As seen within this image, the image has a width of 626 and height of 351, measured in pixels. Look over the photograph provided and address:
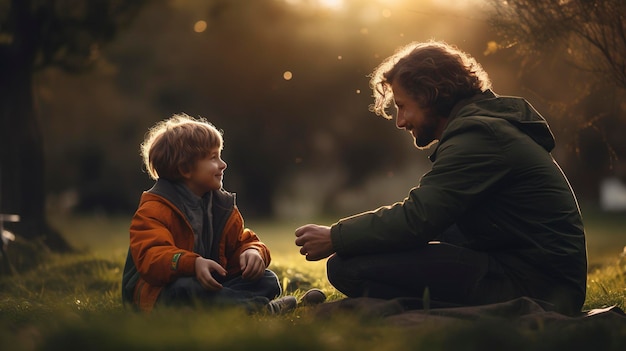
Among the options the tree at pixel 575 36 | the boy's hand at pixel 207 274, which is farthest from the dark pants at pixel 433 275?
the tree at pixel 575 36

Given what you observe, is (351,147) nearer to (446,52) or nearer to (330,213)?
(330,213)

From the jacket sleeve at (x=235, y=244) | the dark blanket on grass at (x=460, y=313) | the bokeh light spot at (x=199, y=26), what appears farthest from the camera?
the bokeh light spot at (x=199, y=26)

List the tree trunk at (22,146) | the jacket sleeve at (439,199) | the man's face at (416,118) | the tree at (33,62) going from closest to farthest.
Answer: the jacket sleeve at (439,199)
the man's face at (416,118)
the tree at (33,62)
the tree trunk at (22,146)

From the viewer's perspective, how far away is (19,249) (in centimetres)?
939

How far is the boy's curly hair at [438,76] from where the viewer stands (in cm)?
476

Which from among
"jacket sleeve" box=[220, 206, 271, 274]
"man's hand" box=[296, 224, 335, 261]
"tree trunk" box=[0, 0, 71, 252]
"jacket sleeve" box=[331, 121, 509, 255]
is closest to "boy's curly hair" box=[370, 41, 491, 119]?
"jacket sleeve" box=[331, 121, 509, 255]

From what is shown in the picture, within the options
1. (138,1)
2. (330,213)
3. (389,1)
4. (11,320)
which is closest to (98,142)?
(330,213)

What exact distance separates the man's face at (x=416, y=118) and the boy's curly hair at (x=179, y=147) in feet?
3.60

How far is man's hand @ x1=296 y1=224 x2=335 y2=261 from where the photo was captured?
4.49 m

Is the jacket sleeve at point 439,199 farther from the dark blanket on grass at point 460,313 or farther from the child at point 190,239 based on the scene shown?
the child at point 190,239

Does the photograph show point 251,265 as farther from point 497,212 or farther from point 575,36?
point 575,36

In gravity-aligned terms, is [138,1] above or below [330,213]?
above

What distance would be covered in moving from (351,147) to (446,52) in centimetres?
2209

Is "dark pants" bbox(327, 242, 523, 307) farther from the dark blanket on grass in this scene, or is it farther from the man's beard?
the man's beard
